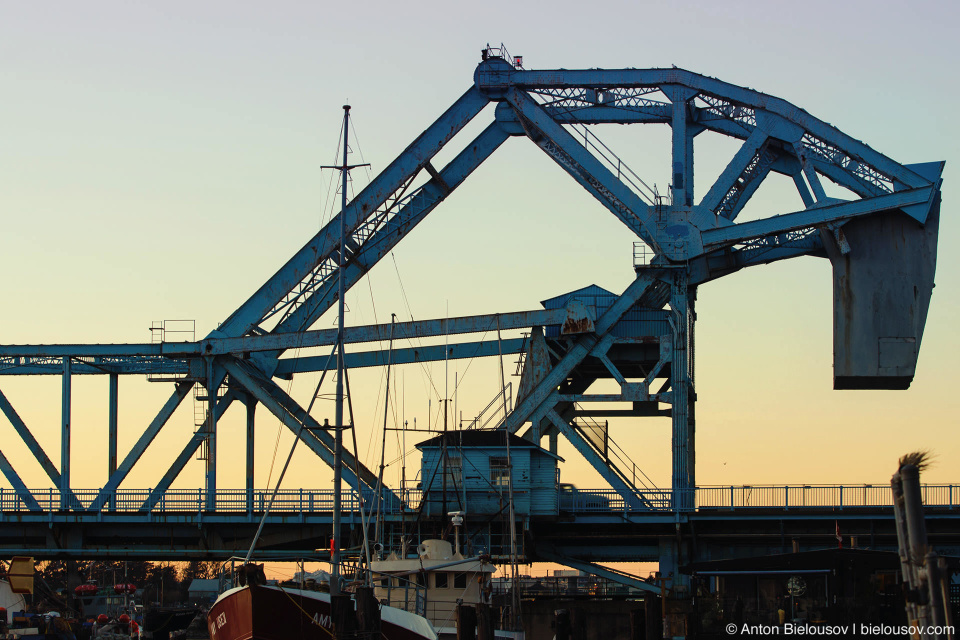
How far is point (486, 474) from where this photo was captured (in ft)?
173

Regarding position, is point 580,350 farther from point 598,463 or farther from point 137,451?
point 137,451

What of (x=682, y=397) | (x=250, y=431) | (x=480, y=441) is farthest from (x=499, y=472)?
(x=250, y=431)

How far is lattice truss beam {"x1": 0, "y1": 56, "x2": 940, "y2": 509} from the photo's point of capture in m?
54.6

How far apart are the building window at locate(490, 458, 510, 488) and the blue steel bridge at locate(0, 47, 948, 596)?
1.77 meters

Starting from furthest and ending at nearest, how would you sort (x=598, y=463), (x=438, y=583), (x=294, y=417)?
(x=294, y=417), (x=598, y=463), (x=438, y=583)

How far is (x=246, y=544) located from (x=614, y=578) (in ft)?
46.4

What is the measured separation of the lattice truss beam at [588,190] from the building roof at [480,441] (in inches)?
71.8

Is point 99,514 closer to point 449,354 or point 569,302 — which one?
point 449,354

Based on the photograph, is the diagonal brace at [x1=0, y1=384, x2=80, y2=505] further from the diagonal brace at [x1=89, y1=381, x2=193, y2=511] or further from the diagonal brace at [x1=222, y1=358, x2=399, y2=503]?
the diagonal brace at [x1=222, y1=358, x2=399, y2=503]

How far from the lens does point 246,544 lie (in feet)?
179

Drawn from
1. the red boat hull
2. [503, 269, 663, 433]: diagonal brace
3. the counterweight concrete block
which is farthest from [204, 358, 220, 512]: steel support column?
the counterweight concrete block

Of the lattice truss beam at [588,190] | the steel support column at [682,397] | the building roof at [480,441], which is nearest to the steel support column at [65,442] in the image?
the lattice truss beam at [588,190]

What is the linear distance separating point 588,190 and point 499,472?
1237cm

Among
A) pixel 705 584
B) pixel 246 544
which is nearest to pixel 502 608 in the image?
pixel 705 584
